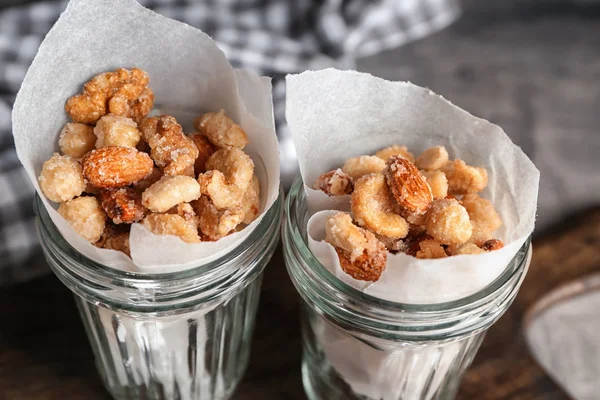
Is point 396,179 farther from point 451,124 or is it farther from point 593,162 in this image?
point 593,162

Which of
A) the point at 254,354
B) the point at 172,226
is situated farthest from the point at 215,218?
the point at 254,354

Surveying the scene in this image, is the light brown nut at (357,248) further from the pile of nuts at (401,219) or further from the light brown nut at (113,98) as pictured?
the light brown nut at (113,98)

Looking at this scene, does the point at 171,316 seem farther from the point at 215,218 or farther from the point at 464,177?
the point at 464,177

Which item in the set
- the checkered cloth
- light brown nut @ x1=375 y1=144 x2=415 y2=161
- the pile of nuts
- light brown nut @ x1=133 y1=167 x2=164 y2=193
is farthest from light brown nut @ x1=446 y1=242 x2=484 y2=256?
the checkered cloth

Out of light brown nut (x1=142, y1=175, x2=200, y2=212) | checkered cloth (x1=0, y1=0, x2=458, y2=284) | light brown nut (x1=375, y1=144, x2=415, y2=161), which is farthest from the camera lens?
checkered cloth (x1=0, y1=0, x2=458, y2=284)

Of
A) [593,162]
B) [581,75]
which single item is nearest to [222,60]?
[593,162]

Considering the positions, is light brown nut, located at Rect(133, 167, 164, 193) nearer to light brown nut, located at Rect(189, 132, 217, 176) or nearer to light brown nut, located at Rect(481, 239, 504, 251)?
light brown nut, located at Rect(189, 132, 217, 176)
